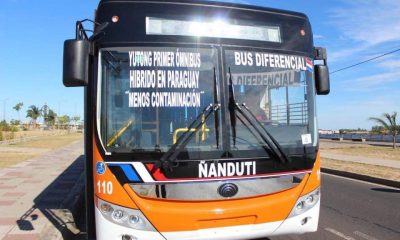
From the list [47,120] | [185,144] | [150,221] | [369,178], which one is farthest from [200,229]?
[47,120]

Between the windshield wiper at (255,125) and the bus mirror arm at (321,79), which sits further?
the bus mirror arm at (321,79)

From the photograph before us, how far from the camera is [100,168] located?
186 inches

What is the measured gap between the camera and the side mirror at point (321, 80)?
5706 mm

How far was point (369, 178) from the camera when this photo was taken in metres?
14.8

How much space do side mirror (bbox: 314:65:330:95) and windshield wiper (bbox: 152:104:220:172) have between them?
5.07 ft

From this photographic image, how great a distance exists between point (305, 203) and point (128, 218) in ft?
6.39

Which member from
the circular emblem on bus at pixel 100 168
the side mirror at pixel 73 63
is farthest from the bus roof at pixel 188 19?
the circular emblem on bus at pixel 100 168

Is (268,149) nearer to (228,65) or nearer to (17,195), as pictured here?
(228,65)

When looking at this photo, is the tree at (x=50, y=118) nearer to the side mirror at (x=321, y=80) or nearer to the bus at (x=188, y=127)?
the side mirror at (x=321, y=80)

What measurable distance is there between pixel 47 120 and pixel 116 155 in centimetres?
12115

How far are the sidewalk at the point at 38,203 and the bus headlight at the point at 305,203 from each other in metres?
3.48

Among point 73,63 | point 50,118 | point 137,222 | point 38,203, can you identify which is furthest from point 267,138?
point 50,118

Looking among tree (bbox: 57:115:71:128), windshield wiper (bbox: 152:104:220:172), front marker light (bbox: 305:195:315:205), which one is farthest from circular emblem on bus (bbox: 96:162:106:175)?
tree (bbox: 57:115:71:128)

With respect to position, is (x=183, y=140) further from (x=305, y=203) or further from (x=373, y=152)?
(x=373, y=152)
